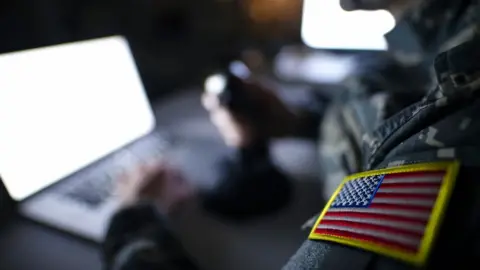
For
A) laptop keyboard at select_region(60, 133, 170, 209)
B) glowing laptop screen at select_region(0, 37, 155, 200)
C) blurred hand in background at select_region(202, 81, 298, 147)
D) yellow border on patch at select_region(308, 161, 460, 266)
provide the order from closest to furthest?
yellow border on patch at select_region(308, 161, 460, 266)
glowing laptop screen at select_region(0, 37, 155, 200)
laptop keyboard at select_region(60, 133, 170, 209)
blurred hand in background at select_region(202, 81, 298, 147)

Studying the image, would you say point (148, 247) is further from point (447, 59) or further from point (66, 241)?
point (447, 59)

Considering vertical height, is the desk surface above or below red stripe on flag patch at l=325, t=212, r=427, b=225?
below

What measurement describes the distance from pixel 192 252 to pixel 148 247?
3.1 inches

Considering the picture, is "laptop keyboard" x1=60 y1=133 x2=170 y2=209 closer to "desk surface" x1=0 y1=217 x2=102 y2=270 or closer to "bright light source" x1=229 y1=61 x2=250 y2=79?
"desk surface" x1=0 y1=217 x2=102 y2=270

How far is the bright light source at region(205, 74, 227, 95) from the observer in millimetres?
643

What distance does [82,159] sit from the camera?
52 centimetres

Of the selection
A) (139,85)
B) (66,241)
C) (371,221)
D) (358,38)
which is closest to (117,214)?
(66,241)

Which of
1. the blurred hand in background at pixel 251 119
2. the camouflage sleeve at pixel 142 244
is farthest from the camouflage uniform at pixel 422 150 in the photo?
the blurred hand in background at pixel 251 119

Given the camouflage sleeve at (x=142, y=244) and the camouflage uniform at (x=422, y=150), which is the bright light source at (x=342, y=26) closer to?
the camouflage uniform at (x=422, y=150)

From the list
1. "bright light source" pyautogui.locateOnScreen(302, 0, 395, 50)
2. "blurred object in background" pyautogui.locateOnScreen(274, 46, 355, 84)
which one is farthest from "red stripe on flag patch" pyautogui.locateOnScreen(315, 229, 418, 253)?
"blurred object in background" pyautogui.locateOnScreen(274, 46, 355, 84)

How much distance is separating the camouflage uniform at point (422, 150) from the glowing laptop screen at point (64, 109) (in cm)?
10

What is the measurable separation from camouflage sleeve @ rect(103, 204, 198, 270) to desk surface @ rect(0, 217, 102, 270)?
3 centimetres

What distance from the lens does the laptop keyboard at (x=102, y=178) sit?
0.54m

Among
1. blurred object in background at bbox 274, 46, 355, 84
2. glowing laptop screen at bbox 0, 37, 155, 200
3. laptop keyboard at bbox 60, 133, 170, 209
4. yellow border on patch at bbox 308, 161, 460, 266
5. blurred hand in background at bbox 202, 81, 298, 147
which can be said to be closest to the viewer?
yellow border on patch at bbox 308, 161, 460, 266
